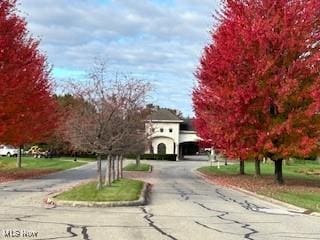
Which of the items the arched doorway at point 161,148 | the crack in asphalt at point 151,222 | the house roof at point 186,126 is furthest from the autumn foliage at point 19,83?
the house roof at point 186,126

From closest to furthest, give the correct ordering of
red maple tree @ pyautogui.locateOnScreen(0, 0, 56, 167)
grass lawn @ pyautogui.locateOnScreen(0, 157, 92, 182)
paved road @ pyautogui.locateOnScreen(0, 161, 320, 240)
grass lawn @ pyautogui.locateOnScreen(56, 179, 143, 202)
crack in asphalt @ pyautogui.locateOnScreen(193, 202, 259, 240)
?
paved road @ pyautogui.locateOnScreen(0, 161, 320, 240) → crack in asphalt @ pyautogui.locateOnScreen(193, 202, 259, 240) → grass lawn @ pyautogui.locateOnScreen(56, 179, 143, 202) → red maple tree @ pyautogui.locateOnScreen(0, 0, 56, 167) → grass lawn @ pyautogui.locateOnScreen(0, 157, 92, 182)

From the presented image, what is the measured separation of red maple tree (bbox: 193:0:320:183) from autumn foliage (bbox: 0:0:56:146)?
398 inches

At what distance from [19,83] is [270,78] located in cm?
1241

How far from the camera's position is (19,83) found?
2984 cm

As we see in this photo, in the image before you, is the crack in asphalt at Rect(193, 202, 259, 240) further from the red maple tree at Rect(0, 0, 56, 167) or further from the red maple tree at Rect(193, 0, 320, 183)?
the red maple tree at Rect(0, 0, 56, 167)

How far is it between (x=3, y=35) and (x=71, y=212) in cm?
1570

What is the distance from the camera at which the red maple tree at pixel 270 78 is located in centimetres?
2980

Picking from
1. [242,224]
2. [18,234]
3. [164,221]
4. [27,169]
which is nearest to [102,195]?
[164,221]

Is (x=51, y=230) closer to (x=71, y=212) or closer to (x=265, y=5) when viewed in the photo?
(x=71, y=212)

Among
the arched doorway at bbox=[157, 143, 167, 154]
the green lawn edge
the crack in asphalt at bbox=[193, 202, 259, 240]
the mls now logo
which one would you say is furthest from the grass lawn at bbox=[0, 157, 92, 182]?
the arched doorway at bbox=[157, 143, 167, 154]

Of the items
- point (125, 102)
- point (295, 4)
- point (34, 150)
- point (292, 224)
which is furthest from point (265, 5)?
point (34, 150)

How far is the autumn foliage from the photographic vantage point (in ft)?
96.8

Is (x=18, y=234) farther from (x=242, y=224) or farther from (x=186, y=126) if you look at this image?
(x=186, y=126)

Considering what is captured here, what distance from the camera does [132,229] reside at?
1316 cm
